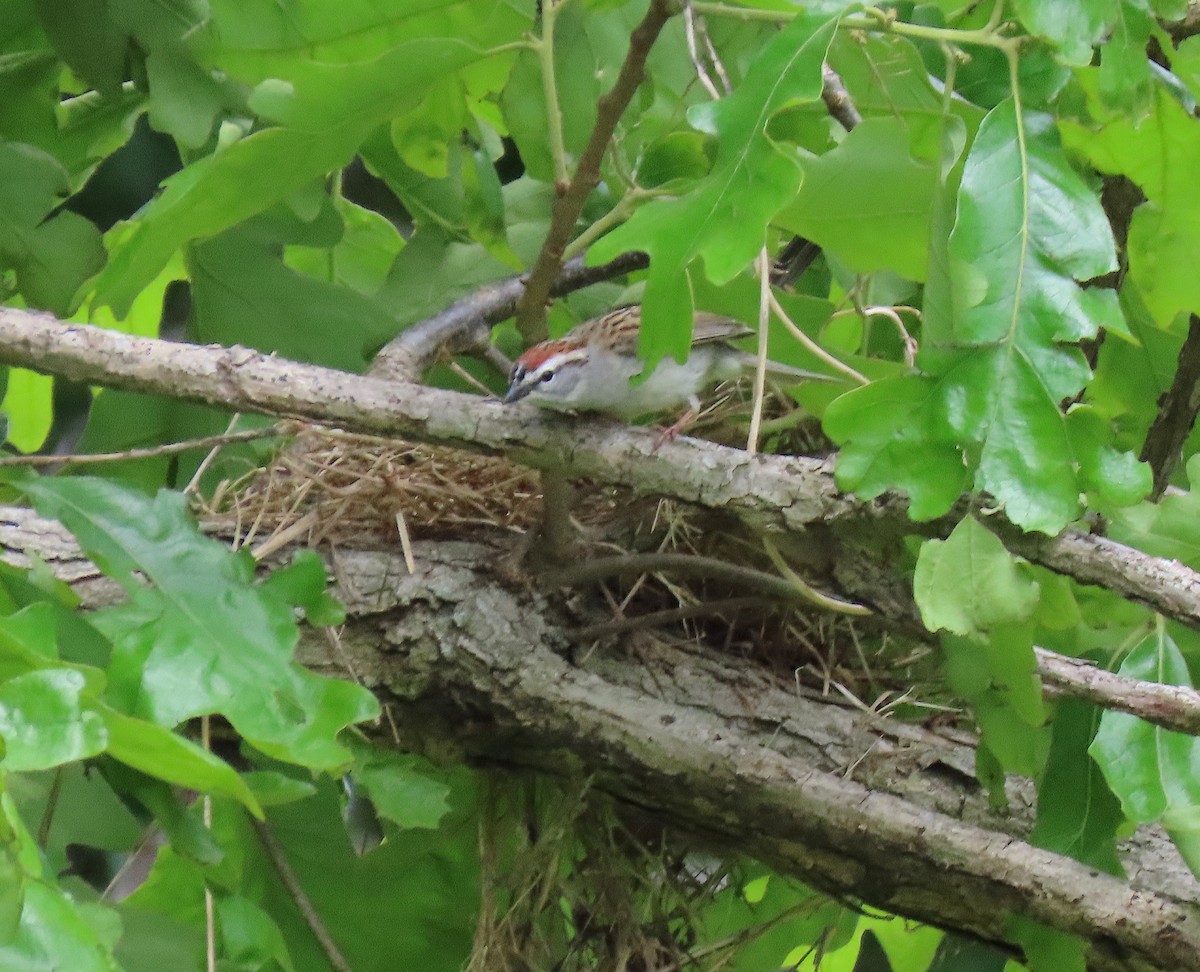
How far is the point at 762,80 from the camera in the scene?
1.14 meters

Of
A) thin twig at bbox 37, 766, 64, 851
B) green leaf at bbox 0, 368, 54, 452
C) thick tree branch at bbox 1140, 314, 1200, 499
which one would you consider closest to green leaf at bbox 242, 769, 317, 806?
thin twig at bbox 37, 766, 64, 851

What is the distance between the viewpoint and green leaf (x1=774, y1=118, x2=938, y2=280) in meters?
1.41

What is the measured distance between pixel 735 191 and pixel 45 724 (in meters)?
0.76

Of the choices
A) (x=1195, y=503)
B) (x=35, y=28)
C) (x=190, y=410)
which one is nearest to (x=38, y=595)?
(x=190, y=410)

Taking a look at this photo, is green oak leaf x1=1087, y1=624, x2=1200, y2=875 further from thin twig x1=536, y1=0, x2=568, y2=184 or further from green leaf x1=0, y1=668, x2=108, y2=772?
green leaf x1=0, y1=668, x2=108, y2=772

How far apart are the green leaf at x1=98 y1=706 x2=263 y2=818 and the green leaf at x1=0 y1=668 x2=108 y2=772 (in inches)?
4.2

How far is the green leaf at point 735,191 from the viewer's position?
110 cm

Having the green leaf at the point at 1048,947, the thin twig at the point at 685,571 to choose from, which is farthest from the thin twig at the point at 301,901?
the green leaf at the point at 1048,947

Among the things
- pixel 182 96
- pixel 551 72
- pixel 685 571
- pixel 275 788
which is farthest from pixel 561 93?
pixel 275 788

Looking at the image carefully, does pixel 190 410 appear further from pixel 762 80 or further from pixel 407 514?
pixel 762 80

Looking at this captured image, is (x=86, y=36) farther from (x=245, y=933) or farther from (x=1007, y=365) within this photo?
(x=1007, y=365)

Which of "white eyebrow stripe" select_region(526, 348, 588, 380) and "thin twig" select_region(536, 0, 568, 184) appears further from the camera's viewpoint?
"white eyebrow stripe" select_region(526, 348, 588, 380)

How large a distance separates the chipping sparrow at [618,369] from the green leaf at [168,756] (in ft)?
2.06

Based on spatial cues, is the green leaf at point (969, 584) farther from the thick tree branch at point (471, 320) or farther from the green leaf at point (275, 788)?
the thick tree branch at point (471, 320)
